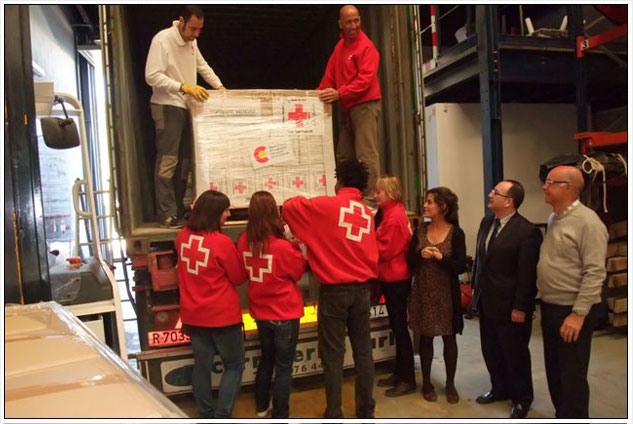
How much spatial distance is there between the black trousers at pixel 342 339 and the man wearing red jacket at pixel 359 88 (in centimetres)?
98

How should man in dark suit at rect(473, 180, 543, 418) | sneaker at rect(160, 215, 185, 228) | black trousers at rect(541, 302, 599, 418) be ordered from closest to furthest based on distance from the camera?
black trousers at rect(541, 302, 599, 418), man in dark suit at rect(473, 180, 543, 418), sneaker at rect(160, 215, 185, 228)

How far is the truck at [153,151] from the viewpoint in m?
3.31

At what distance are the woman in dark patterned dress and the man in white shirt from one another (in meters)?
1.80

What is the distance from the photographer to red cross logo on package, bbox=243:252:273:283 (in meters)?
3.07

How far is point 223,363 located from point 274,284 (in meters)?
0.68

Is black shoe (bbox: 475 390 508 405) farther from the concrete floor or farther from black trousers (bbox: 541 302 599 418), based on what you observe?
black trousers (bbox: 541 302 599 418)

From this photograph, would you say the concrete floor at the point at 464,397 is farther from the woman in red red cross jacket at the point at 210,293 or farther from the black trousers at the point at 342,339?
the woman in red red cross jacket at the point at 210,293

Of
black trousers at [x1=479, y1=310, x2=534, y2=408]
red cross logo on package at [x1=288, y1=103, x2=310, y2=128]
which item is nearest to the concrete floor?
black trousers at [x1=479, y1=310, x2=534, y2=408]

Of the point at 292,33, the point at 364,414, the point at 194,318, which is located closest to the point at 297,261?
the point at 194,318

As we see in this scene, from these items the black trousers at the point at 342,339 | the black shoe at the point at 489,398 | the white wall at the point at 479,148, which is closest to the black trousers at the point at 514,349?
the black shoe at the point at 489,398

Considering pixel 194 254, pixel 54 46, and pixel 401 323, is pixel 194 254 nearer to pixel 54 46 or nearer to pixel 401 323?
pixel 401 323

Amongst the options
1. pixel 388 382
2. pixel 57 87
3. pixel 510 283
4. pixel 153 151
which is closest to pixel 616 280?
pixel 510 283

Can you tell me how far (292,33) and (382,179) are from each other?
10.3ft

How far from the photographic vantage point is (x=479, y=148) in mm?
6922
